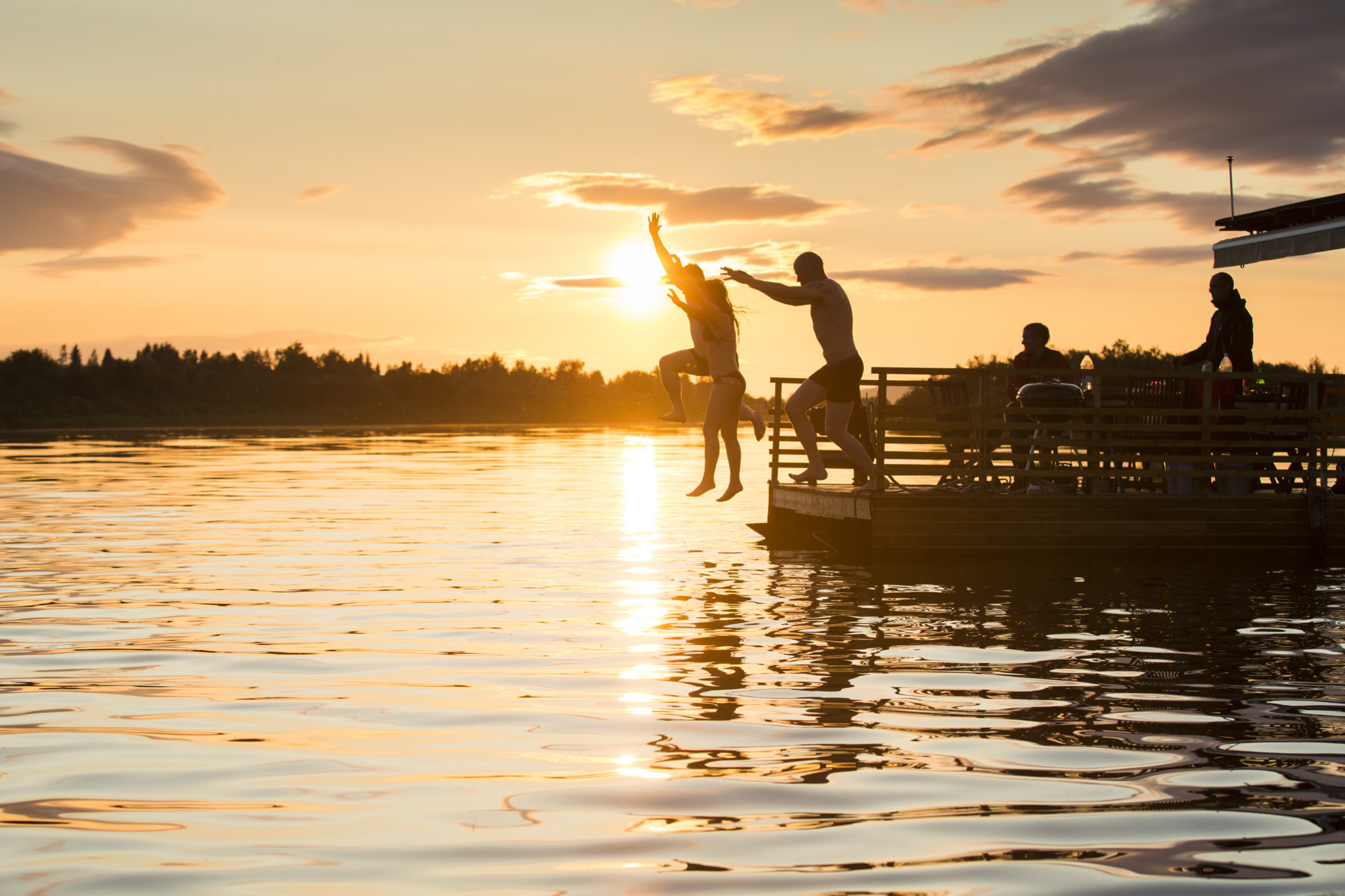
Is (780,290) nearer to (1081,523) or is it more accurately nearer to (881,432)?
(881,432)

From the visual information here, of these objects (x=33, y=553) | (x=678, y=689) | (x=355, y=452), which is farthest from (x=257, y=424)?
(x=678, y=689)

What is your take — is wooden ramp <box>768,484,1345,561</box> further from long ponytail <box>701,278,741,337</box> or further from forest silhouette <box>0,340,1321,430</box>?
forest silhouette <box>0,340,1321,430</box>

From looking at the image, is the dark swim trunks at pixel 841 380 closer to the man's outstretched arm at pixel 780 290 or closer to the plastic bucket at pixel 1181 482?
the man's outstretched arm at pixel 780 290

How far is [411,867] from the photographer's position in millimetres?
3307

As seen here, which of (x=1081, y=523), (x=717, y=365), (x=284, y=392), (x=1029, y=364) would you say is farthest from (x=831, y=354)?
(x=284, y=392)

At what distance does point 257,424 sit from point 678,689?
132574 millimetres

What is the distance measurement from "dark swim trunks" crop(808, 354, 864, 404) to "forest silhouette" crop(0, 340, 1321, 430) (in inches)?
3402

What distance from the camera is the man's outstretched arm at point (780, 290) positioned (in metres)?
10.1

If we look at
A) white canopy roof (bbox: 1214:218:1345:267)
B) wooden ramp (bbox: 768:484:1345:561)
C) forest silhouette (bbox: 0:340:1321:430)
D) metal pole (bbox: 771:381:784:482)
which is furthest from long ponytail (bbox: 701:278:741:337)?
forest silhouette (bbox: 0:340:1321:430)

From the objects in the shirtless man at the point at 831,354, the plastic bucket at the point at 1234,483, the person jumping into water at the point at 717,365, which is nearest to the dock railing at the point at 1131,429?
the plastic bucket at the point at 1234,483

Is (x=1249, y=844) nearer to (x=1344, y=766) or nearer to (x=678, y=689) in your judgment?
(x=1344, y=766)

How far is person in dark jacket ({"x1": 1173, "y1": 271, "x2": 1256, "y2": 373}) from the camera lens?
12867 millimetres

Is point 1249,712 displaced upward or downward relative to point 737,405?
downward

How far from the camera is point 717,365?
11.4 metres
